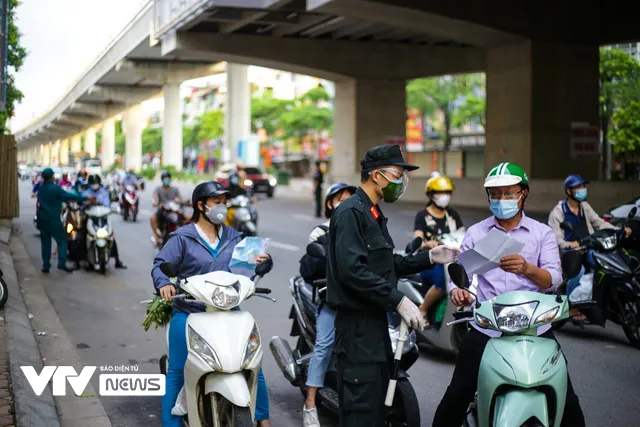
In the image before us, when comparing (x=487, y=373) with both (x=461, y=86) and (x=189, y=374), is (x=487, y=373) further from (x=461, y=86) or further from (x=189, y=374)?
(x=461, y=86)

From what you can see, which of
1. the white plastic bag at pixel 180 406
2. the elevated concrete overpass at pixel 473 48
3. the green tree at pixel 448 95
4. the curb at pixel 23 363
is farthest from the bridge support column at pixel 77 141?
the white plastic bag at pixel 180 406

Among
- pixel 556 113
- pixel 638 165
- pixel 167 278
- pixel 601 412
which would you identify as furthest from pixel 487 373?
pixel 556 113

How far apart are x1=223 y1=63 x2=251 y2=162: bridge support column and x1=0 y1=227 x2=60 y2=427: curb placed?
4473 cm

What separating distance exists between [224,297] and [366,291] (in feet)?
3.54

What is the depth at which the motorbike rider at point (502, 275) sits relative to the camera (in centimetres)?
478

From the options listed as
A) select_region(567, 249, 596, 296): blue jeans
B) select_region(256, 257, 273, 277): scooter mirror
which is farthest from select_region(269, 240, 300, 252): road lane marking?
select_region(256, 257, 273, 277): scooter mirror

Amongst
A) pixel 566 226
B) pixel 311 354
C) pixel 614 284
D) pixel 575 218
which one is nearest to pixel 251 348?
pixel 311 354

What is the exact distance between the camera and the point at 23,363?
25.0ft

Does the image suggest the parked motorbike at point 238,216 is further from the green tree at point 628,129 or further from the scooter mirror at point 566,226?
the green tree at point 628,129

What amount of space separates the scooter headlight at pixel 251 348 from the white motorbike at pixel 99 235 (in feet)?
32.0

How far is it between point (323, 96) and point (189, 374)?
2357 inches

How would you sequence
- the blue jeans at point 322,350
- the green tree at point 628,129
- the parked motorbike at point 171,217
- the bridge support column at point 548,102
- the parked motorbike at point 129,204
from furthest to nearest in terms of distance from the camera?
the bridge support column at point 548,102
the green tree at point 628,129
the parked motorbike at point 129,204
the parked motorbike at point 171,217
the blue jeans at point 322,350

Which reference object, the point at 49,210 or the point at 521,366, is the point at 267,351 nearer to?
the point at 521,366

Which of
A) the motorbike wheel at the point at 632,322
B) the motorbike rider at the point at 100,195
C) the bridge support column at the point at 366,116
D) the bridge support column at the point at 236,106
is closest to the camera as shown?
the motorbike wheel at the point at 632,322
